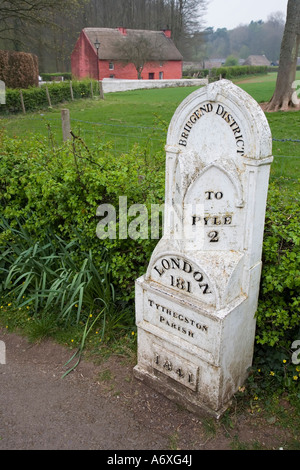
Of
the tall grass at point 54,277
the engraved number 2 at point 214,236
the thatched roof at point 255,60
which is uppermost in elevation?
the thatched roof at point 255,60

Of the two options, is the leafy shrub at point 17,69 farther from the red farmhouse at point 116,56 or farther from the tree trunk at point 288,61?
the red farmhouse at point 116,56

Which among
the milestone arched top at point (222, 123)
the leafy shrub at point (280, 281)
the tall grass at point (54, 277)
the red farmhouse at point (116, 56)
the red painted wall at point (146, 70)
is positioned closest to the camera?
the milestone arched top at point (222, 123)

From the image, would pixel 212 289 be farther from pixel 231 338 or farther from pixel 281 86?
pixel 281 86

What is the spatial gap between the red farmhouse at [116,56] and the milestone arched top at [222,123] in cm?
4180

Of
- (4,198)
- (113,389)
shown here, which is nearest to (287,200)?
(113,389)

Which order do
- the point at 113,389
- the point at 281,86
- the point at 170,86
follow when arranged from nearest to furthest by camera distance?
the point at 113,389, the point at 281,86, the point at 170,86

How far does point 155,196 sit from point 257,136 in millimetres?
1501

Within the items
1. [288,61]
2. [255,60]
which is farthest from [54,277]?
[255,60]

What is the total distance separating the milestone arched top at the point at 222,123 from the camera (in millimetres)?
2289

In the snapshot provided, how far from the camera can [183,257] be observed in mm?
2682

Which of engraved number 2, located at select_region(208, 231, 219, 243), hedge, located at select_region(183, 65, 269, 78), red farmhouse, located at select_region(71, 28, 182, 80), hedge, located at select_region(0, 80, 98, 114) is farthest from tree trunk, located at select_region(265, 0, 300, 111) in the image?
hedge, located at select_region(183, 65, 269, 78)

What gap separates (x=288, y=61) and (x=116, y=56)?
32.3 m

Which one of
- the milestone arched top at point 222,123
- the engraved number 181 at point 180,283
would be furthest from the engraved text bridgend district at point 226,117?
the engraved number 181 at point 180,283

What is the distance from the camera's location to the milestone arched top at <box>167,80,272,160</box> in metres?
2.29
